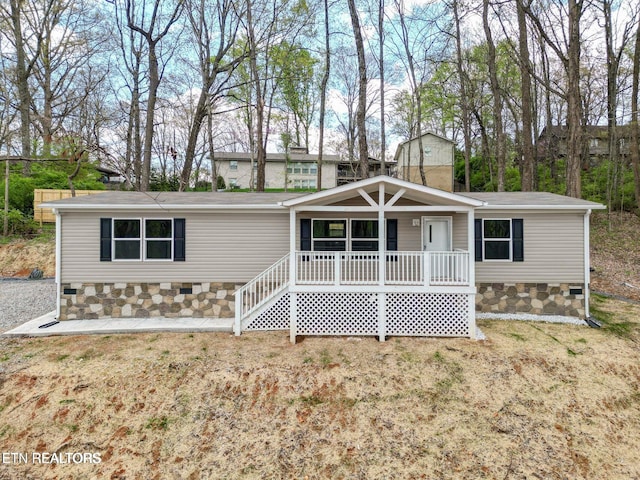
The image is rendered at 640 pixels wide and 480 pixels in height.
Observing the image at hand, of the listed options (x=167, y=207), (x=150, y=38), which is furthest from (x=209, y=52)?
(x=167, y=207)

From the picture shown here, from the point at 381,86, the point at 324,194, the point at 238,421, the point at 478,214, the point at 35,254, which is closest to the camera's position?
the point at 238,421

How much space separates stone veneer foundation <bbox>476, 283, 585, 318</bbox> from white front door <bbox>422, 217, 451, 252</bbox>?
153cm

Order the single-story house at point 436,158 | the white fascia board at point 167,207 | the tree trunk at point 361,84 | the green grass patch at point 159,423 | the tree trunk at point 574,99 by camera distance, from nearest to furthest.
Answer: the green grass patch at point 159,423, the white fascia board at point 167,207, the tree trunk at point 574,99, the tree trunk at point 361,84, the single-story house at point 436,158

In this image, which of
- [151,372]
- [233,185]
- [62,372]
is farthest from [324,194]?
[233,185]

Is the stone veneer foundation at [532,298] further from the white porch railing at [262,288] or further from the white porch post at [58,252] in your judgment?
the white porch post at [58,252]

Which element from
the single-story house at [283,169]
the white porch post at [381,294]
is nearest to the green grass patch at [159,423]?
the white porch post at [381,294]

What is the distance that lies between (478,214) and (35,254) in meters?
17.6

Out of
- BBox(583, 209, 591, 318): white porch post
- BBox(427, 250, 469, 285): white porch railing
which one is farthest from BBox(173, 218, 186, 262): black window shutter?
BBox(583, 209, 591, 318): white porch post

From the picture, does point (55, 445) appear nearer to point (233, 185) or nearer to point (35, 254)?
point (35, 254)

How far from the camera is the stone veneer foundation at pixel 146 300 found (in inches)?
332

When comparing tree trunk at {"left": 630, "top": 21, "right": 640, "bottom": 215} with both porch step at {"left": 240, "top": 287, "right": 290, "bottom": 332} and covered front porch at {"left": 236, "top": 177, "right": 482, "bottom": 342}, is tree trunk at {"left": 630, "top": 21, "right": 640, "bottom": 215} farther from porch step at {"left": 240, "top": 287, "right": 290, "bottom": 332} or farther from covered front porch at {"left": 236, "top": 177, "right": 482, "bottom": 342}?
porch step at {"left": 240, "top": 287, "right": 290, "bottom": 332}

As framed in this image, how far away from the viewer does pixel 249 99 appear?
18.8 m

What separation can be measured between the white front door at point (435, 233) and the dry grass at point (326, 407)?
2.72 m

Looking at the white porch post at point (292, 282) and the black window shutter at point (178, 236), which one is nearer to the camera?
the white porch post at point (292, 282)
